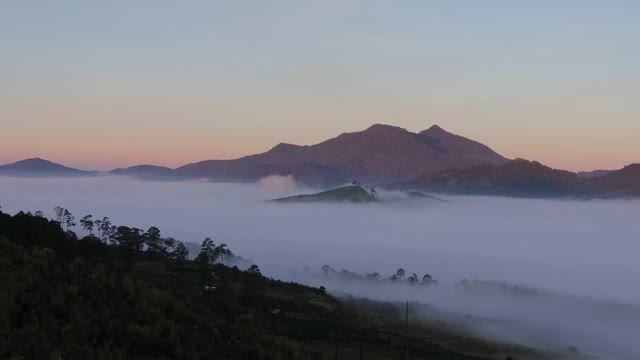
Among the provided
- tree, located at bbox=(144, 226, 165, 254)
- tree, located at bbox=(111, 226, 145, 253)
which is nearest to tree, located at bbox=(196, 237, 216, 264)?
tree, located at bbox=(144, 226, 165, 254)

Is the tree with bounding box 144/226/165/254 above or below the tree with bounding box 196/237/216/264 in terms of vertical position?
above

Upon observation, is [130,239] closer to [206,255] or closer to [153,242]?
[153,242]

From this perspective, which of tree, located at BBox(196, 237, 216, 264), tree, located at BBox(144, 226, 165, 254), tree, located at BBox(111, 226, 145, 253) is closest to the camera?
tree, located at BBox(111, 226, 145, 253)

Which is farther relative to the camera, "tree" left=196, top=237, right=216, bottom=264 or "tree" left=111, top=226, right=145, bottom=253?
"tree" left=196, top=237, right=216, bottom=264

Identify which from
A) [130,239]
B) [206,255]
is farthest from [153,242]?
[206,255]

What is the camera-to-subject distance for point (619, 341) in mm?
191750

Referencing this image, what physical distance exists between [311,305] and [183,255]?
157ft

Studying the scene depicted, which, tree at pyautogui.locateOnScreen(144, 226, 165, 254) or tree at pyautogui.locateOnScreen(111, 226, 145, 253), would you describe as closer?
tree at pyautogui.locateOnScreen(111, 226, 145, 253)

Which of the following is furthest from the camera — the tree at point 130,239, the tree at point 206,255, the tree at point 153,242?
the tree at point 206,255

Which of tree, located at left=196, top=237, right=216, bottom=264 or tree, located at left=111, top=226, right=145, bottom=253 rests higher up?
tree, located at left=111, top=226, right=145, bottom=253

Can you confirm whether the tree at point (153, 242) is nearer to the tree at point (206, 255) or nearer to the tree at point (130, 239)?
the tree at point (130, 239)

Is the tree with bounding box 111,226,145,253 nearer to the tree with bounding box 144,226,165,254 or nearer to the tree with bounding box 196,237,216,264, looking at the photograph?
the tree with bounding box 144,226,165,254

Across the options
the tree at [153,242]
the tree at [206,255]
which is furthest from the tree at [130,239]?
the tree at [206,255]

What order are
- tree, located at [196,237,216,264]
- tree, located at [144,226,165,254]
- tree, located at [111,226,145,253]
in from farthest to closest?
tree, located at [196,237,216,264] < tree, located at [144,226,165,254] < tree, located at [111,226,145,253]
